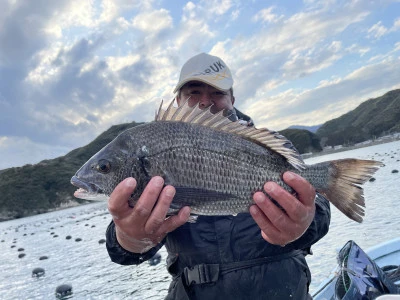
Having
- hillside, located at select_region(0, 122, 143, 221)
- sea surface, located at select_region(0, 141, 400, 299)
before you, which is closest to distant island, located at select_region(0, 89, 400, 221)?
hillside, located at select_region(0, 122, 143, 221)

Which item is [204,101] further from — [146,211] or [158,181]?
[146,211]

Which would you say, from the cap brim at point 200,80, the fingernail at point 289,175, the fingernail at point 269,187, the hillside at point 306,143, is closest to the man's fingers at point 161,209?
the fingernail at point 269,187

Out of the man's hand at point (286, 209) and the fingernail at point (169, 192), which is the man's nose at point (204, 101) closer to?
the man's hand at point (286, 209)

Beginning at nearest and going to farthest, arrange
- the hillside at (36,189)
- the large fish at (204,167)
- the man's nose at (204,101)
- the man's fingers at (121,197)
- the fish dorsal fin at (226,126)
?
the man's fingers at (121,197) → the large fish at (204,167) → the fish dorsal fin at (226,126) → the man's nose at (204,101) → the hillside at (36,189)

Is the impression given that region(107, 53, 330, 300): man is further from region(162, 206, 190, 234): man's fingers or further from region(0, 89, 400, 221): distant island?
region(0, 89, 400, 221): distant island

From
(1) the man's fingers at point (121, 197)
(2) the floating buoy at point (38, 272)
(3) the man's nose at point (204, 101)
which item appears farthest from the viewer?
(2) the floating buoy at point (38, 272)

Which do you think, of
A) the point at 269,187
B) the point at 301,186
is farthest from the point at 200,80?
the point at 301,186

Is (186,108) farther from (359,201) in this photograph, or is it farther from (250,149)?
(359,201)

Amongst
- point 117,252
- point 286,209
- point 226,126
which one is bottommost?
point 117,252
